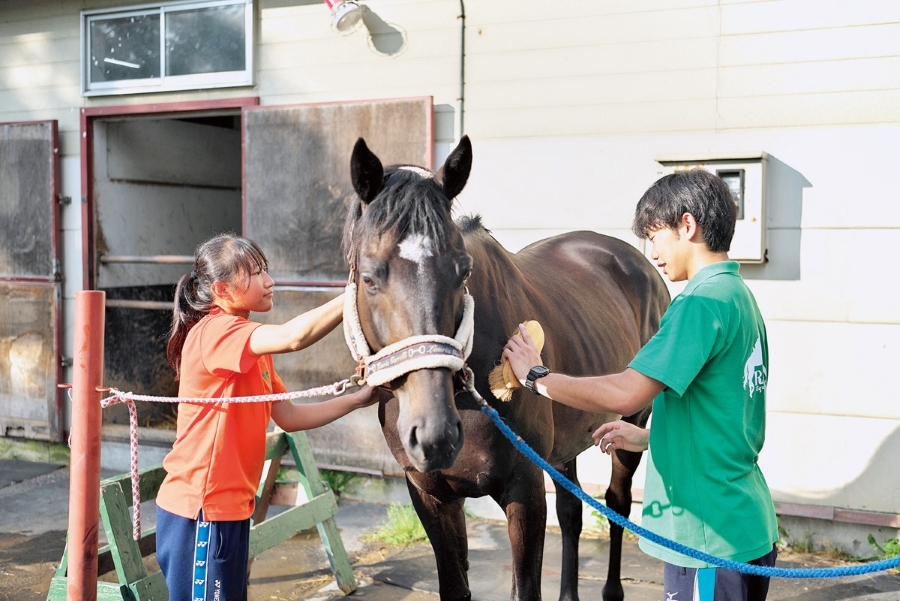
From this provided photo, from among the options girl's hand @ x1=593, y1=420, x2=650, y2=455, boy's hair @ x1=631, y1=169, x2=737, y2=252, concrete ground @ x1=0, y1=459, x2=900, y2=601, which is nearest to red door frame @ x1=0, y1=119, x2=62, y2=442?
concrete ground @ x1=0, y1=459, x2=900, y2=601

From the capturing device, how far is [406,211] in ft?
5.85

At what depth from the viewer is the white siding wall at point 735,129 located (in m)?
3.80

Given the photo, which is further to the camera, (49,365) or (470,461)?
(49,365)

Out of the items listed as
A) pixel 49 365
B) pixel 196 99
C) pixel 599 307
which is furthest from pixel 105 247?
pixel 599 307

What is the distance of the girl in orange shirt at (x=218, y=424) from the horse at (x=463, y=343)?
30cm

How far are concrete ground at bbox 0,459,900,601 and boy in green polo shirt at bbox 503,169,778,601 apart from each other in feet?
6.00

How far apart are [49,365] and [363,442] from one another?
7.54ft

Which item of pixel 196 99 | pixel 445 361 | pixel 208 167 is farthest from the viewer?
pixel 208 167

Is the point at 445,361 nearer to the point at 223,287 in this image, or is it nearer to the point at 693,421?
the point at 693,421

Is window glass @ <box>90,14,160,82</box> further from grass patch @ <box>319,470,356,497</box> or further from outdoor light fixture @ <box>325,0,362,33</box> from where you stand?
grass patch @ <box>319,470,356,497</box>

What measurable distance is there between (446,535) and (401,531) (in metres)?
1.78

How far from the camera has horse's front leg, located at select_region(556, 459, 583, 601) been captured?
3.31m

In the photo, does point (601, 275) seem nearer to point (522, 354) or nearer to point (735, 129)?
point (735, 129)

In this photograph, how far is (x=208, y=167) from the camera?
6.65 meters
